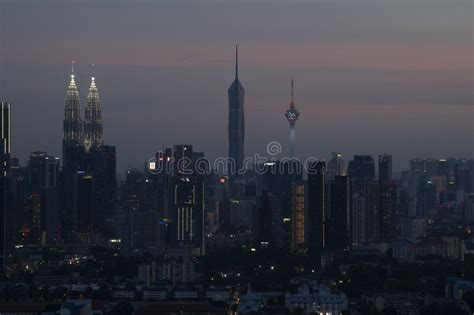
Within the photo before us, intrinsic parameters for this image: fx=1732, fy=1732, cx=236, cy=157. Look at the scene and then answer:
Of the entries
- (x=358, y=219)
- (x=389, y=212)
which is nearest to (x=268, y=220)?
(x=358, y=219)

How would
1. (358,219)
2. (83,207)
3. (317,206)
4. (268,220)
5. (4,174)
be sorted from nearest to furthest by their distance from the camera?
(4,174), (317,206), (268,220), (358,219), (83,207)

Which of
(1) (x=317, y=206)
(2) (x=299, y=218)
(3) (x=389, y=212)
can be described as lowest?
(2) (x=299, y=218)

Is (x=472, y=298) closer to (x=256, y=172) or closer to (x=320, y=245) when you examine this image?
(x=320, y=245)

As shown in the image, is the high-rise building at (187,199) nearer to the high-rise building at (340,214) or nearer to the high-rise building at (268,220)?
the high-rise building at (268,220)

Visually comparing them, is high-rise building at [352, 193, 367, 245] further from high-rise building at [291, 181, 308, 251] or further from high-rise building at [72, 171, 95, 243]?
high-rise building at [72, 171, 95, 243]

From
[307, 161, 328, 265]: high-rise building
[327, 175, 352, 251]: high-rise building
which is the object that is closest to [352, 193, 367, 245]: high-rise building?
[327, 175, 352, 251]: high-rise building

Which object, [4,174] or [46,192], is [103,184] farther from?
[4,174]
